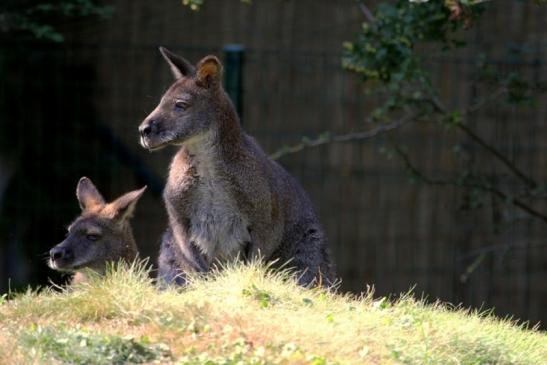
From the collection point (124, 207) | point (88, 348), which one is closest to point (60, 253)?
point (124, 207)

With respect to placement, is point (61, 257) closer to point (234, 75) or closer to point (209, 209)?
point (209, 209)

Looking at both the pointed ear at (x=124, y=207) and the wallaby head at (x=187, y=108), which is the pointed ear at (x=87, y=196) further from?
the wallaby head at (x=187, y=108)

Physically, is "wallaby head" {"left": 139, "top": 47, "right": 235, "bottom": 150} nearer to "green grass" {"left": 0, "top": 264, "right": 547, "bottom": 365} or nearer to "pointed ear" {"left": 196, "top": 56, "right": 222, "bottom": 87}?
"pointed ear" {"left": 196, "top": 56, "right": 222, "bottom": 87}

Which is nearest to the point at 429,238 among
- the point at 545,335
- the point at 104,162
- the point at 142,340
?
the point at 104,162

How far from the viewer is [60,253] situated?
26.7 feet

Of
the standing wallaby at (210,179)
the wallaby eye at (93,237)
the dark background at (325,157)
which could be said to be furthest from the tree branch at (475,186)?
the wallaby eye at (93,237)

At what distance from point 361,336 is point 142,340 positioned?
3.44ft

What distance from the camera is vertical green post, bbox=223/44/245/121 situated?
11.0 meters

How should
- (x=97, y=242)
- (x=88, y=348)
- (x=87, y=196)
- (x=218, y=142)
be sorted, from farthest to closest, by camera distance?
(x=87, y=196), (x=97, y=242), (x=218, y=142), (x=88, y=348)

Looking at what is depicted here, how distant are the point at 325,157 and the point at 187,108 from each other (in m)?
4.65

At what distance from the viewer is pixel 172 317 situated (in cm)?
588

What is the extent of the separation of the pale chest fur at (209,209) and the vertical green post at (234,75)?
328 cm

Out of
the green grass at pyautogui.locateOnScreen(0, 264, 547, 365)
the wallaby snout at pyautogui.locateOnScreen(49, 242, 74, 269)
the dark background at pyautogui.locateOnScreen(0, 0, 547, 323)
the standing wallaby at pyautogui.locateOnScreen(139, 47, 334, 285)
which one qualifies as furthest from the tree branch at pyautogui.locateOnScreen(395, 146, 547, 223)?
the green grass at pyautogui.locateOnScreen(0, 264, 547, 365)

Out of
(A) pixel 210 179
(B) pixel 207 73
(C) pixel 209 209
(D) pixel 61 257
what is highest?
(B) pixel 207 73
